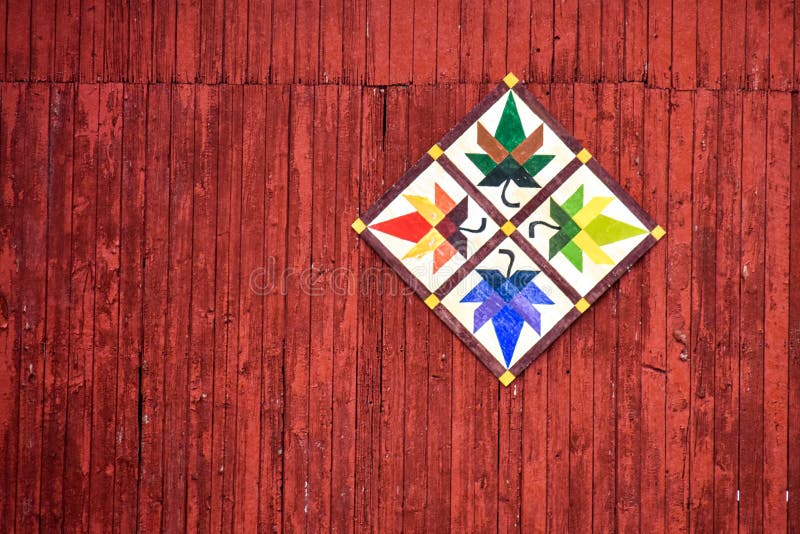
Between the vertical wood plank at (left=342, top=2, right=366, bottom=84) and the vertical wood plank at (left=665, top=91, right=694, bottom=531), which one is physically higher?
the vertical wood plank at (left=342, top=2, right=366, bottom=84)

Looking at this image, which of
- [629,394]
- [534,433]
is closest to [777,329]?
[629,394]

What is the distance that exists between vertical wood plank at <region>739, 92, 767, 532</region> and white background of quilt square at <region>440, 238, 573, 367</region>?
74cm

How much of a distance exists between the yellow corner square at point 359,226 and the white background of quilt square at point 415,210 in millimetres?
40

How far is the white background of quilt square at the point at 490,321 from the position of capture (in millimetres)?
2434

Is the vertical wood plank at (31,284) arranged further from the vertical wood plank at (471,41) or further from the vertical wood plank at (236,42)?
the vertical wood plank at (471,41)

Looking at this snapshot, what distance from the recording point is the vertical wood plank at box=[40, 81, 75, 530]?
2471 mm

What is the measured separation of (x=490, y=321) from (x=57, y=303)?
1760 mm

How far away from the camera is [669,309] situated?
2457 mm

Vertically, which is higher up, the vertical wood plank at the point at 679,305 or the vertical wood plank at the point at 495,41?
the vertical wood plank at the point at 495,41

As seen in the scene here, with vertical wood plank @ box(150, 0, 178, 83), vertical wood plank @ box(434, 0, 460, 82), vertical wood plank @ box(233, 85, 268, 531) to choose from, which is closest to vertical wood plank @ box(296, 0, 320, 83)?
vertical wood plank @ box(434, 0, 460, 82)

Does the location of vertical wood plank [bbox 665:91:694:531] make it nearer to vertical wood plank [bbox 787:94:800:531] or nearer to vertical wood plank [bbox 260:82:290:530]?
vertical wood plank [bbox 787:94:800:531]

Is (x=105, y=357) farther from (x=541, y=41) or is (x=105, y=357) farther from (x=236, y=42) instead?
(x=541, y=41)

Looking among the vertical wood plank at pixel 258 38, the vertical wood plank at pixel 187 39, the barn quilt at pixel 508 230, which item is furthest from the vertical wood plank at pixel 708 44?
the vertical wood plank at pixel 187 39

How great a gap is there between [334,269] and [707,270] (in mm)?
1512
